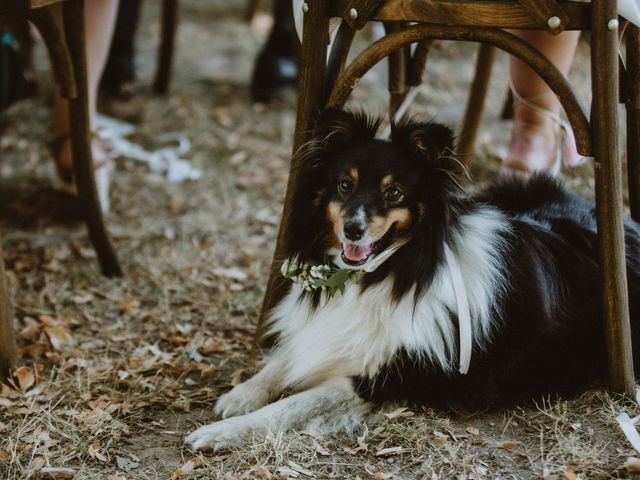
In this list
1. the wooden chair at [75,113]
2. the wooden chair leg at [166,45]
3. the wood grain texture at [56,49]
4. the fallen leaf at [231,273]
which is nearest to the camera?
the wooden chair at [75,113]

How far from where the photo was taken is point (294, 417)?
1978 millimetres

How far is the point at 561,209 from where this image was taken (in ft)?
7.54

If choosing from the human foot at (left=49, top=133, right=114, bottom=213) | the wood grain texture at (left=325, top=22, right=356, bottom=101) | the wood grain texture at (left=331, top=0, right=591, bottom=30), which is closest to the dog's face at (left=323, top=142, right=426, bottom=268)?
the wood grain texture at (left=325, top=22, right=356, bottom=101)

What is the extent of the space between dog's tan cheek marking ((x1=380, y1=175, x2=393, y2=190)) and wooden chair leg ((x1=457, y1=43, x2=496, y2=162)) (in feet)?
3.99

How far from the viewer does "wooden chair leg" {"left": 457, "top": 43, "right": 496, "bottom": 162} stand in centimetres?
306

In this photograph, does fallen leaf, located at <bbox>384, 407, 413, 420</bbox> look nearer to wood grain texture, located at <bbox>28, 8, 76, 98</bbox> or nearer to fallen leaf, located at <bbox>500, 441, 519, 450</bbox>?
fallen leaf, located at <bbox>500, 441, 519, 450</bbox>

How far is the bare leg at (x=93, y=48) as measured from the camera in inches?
116

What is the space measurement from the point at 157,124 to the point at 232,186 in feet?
2.84

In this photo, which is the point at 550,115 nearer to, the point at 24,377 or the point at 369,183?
the point at 369,183

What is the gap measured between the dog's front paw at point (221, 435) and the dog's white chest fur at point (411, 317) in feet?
0.84

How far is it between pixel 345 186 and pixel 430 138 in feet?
0.83

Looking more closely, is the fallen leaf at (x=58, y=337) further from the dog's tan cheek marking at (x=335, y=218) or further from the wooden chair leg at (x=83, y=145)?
the dog's tan cheek marking at (x=335, y=218)

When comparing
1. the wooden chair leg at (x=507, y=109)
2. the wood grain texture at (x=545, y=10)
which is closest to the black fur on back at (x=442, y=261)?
the wood grain texture at (x=545, y=10)

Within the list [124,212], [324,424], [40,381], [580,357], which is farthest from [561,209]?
[124,212]
